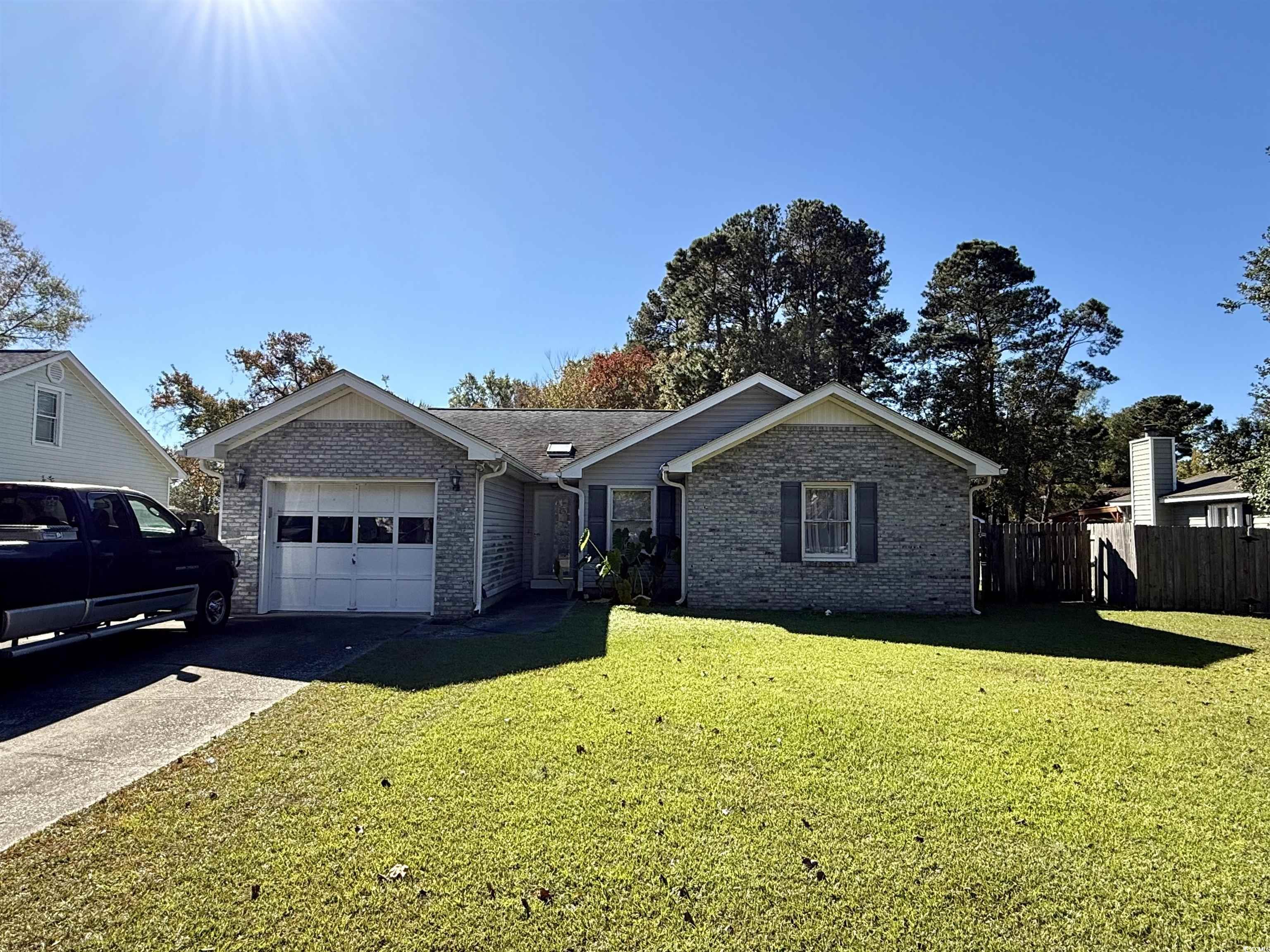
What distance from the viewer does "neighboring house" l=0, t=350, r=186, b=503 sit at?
16.8 metres

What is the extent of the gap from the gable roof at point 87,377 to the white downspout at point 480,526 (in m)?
13.0

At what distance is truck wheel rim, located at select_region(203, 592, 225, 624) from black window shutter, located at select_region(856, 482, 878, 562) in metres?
10.9

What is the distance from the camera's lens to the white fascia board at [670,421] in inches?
563

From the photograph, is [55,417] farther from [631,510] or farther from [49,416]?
[631,510]

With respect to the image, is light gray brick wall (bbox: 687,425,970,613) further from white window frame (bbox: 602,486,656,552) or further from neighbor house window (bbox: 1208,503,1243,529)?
neighbor house window (bbox: 1208,503,1243,529)

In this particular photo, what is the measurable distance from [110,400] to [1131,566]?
86.1ft

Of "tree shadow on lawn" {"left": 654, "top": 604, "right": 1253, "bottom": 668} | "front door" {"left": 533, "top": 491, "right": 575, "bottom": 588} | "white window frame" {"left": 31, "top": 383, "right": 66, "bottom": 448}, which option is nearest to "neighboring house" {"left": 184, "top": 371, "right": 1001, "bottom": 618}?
"tree shadow on lawn" {"left": 654, "top": 604, "right": 1253, "bottom": 668}

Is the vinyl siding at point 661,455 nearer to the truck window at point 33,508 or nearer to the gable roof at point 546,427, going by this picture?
the gable roof at point 546,427

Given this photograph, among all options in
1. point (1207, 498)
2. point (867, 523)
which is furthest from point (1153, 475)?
point (867, 523)

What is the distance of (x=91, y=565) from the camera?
802 centimetres

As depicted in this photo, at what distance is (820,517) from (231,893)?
37.5ft

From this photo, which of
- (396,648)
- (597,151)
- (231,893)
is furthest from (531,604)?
(231,893)

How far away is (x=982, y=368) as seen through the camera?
31297mm

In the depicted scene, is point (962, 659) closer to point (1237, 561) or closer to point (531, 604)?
point (531, 604)
